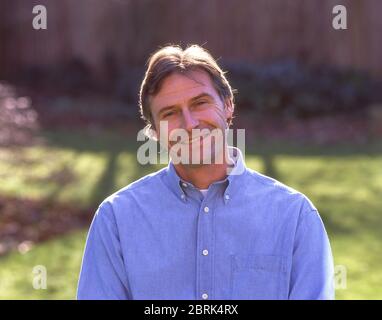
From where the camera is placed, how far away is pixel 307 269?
2.58 metres

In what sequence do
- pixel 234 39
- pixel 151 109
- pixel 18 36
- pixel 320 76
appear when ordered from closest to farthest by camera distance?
pixel 151 109 < pixel 320 76 < pixel 234 39 < pixel 18 36

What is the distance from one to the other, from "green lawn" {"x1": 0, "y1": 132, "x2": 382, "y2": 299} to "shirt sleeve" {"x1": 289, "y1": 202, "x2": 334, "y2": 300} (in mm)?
3078

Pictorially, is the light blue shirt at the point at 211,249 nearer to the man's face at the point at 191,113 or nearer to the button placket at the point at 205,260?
the button placket at the point at 205,260

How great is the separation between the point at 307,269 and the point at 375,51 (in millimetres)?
14018

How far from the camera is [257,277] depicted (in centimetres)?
260

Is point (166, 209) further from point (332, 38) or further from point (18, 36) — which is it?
point (18, 36)

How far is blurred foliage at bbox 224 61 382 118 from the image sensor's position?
14492 millimetres

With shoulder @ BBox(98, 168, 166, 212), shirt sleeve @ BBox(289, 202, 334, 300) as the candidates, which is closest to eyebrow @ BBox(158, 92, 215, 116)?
shoulder @ BBox(98, 168, 166, 212)

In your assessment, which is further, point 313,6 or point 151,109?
point 313,6

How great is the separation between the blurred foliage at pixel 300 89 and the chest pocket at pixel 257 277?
11.9 metres

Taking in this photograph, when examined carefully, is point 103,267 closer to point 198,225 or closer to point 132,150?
point 198,225

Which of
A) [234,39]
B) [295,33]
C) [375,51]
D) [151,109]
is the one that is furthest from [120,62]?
[151,109]
